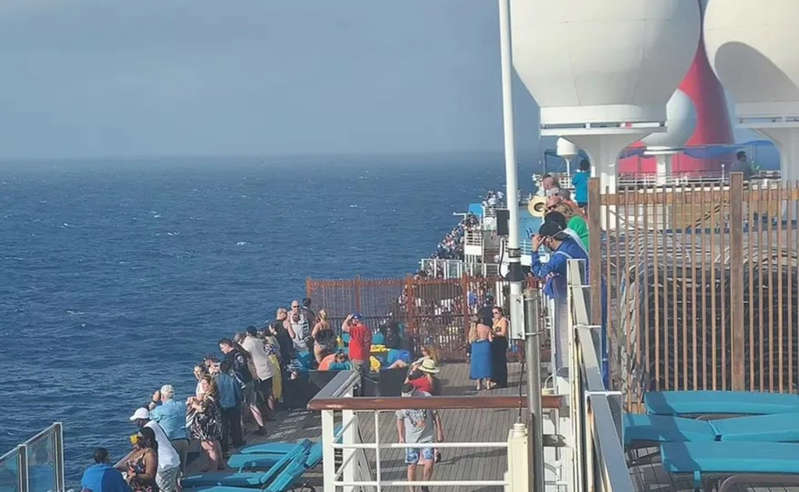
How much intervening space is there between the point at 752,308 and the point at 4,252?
289 feet

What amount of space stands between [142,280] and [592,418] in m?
69.6

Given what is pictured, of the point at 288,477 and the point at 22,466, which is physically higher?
the point at 22,466

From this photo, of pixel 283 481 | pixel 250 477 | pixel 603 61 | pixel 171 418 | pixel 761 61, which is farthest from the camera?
pixel 761 61

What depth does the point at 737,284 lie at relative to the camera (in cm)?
1509

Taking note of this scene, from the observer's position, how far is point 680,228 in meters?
15.9

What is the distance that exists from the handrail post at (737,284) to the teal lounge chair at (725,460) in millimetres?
5337

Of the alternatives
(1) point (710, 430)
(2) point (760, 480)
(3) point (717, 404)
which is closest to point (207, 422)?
(3) point (717, 404)

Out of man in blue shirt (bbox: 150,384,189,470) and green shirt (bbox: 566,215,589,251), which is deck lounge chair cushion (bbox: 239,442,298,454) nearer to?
man in blue shirt (bbox: 150,384,189,470)

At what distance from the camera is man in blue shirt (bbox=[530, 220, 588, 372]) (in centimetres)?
1109

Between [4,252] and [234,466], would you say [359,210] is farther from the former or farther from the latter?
[234,466]

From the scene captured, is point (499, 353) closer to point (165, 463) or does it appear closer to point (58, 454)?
point (165, 463)

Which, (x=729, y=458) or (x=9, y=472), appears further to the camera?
(x=9, y=472)

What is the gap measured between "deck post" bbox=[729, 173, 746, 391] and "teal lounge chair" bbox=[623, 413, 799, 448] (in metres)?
4.09

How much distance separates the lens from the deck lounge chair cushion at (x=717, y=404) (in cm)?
1160
